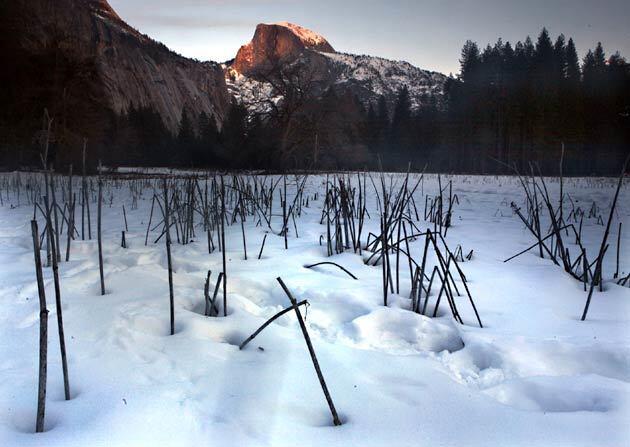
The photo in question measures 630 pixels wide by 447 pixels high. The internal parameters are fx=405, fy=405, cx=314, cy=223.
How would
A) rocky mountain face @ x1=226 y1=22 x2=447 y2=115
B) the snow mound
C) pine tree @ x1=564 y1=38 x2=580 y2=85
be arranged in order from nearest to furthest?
the snow mound < rocky mountain face @ x1=226 y1=22 x2=447 y2=115 < pine tree @ x1=564 y1=38 x2=580 y2=85

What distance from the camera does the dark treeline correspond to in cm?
1354

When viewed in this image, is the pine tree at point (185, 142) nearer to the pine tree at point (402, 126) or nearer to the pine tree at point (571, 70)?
the pine tree at point (402, 126)

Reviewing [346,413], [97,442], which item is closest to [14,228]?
[97,442]

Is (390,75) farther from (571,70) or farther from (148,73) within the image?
(571,70)

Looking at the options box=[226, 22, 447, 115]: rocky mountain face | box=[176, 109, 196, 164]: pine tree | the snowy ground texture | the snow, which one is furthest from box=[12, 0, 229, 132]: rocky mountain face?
the snow

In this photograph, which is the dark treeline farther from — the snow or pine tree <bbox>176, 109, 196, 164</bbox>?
the snow

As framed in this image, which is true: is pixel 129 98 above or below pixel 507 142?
above

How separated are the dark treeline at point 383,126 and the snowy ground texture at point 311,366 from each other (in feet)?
36.1

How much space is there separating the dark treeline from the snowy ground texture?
10989mm

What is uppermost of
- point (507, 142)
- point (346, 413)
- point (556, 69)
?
point (556, 69)

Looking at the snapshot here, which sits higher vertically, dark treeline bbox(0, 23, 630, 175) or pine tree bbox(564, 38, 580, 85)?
pine tree bbox(564, 38, 580, 85)

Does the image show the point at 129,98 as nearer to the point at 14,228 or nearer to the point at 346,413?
the point at 14,228

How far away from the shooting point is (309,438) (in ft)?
2.96

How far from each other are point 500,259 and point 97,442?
8.77ft
